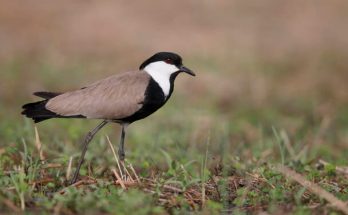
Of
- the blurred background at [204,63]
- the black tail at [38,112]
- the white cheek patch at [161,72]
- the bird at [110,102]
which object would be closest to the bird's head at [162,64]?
the white cheek patch at [161,72]

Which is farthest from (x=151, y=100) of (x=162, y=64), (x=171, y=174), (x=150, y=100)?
(x=171, y=174)

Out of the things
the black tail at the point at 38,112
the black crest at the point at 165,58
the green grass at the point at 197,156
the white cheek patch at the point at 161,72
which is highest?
the black crest at the point at 165,58

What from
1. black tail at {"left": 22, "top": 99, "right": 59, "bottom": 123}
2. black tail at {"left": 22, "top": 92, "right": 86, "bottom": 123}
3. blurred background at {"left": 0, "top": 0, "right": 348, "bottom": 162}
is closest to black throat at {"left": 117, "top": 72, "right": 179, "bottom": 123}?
black tail at {"left": 22, "top": 92, "right": 86, "bottom": 123}

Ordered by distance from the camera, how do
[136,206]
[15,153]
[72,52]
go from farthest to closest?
[72,52] → [15,153] → [136,206]

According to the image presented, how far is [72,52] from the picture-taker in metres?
12.7

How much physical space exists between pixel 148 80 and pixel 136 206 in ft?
5.25

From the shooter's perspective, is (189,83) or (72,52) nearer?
(189,83)

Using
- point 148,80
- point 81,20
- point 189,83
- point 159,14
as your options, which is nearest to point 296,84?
point 189,83

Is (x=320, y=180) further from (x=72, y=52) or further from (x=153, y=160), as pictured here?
(x=72, y=52)

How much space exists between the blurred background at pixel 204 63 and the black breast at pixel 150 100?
1428 mm

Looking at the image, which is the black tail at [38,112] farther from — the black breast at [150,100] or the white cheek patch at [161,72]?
the white cheek patch at [161,72]

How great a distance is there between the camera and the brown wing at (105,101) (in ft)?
18.6

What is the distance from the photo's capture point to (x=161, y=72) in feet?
19.6

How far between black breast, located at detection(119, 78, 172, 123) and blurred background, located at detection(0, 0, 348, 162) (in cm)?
143
